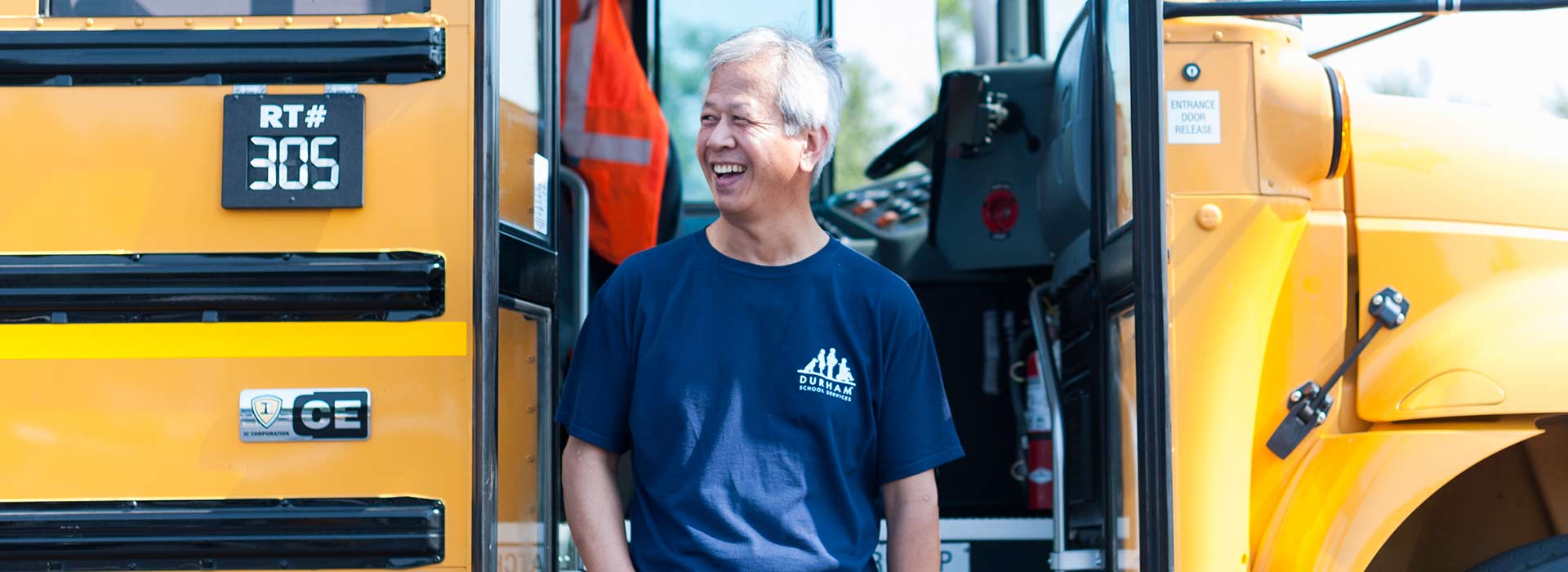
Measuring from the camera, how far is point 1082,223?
2.68 meters

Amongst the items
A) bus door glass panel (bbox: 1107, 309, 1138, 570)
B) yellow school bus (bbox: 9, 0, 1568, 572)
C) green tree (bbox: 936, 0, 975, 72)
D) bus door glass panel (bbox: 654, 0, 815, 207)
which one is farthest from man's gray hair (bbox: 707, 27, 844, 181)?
bus door glass panel (bbox: 654, 0, 815, 207)

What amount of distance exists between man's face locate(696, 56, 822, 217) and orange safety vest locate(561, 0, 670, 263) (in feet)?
4.10

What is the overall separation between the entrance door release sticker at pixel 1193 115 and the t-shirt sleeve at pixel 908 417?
2.30ft

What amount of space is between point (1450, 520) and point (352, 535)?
195 cm

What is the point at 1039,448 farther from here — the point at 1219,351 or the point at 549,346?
the point at 549,346

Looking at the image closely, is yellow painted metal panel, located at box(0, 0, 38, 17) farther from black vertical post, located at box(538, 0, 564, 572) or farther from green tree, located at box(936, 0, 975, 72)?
green tree, located at box(936, 0, 975, 72)

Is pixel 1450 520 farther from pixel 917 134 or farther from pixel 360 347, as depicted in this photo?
pixel 360 347

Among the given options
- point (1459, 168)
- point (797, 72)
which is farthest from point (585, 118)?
point (1459, 168)

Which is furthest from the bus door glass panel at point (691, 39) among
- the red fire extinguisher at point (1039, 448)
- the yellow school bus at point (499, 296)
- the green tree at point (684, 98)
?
the yellow school bus at point (499, 296)

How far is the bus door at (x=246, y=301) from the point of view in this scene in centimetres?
203

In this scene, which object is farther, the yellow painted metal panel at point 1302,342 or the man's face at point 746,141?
the yellow painted metal panel at point 1302,342

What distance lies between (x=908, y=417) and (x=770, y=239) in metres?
0.30

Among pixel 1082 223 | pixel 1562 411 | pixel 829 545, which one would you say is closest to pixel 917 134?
pixel 1082 223

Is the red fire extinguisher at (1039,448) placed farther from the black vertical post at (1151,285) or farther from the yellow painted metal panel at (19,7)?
the yellow painted metal panel at (19,7)
